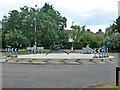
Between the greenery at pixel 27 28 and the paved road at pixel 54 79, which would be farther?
the greenery at pixel 27 28

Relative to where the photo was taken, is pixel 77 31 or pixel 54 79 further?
pixel 77 31

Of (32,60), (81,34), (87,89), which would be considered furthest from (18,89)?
(81,34)

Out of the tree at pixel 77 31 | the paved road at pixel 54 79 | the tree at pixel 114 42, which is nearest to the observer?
the paved road at pixel 54 79

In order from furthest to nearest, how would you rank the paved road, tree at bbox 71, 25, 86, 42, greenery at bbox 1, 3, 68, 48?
tree at bbox 71, 25, 86, 42 < greenery at bbox 1, 3, 68, 48 < the paved road

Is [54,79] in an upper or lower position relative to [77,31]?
lower

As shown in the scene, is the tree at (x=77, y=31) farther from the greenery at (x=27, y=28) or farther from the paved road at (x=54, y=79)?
the paved road at (x=54, y=79)

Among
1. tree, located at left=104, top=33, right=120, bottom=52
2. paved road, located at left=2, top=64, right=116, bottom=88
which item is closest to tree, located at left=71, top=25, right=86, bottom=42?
tree, located at left=104, top=33, right=120, bottom=52

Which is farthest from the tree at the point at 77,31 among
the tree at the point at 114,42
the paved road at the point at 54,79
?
the paved road at the point at 54,79

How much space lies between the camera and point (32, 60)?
16.5m

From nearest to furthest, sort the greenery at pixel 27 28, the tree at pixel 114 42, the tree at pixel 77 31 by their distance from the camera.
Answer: the greenery at pixel 27 28 → the tree at pixel 114 42 → the tree at pixel 77 31

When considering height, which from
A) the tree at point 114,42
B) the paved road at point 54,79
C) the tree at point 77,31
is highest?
the tree at point 77,31

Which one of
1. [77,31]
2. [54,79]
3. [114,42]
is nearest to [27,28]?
[114,42]

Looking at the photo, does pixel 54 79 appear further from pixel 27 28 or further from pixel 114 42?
pixel 114 42

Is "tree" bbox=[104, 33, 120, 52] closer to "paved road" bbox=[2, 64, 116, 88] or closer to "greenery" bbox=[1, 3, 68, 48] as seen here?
"greenery" bbox=[1, 3, 68, 48]
